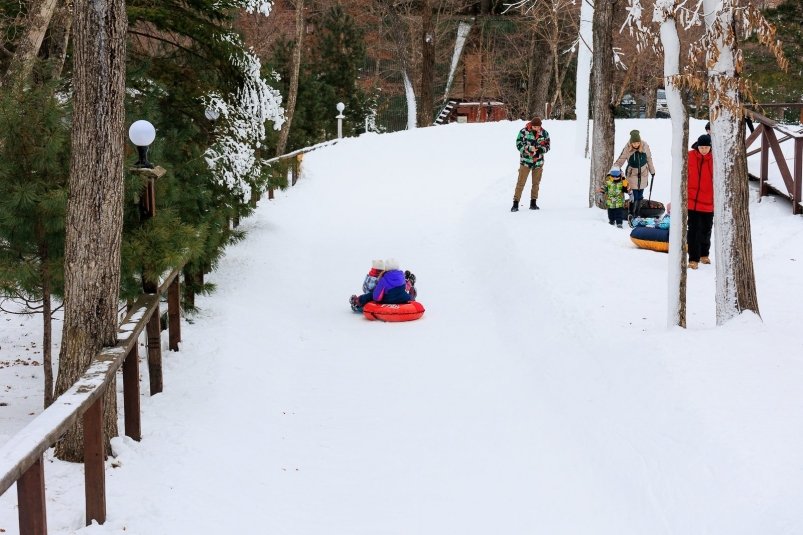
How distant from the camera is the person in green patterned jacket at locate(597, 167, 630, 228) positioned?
45.0 ft

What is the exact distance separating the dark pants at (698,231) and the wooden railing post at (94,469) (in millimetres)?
8261

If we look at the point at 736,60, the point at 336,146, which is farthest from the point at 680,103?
the point at 336,146

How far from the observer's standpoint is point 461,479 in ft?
21.8

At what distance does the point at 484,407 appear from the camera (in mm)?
8117

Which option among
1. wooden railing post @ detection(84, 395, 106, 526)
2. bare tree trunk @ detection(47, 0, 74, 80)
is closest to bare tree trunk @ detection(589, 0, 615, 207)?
bare tree trunk @ detection(47, 0, 74, 80)

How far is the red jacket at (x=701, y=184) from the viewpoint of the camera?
11188 millimetres

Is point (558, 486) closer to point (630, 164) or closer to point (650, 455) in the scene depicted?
point (650, 455)

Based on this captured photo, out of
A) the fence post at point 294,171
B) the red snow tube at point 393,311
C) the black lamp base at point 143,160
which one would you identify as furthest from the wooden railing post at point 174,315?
the fence post at point 294,171

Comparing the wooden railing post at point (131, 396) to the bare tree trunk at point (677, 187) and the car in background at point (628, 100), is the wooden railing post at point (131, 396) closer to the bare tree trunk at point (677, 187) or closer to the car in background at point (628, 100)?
the bare tree trunk at point (677, 187)

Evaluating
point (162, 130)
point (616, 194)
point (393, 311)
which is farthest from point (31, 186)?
point (616, 194)

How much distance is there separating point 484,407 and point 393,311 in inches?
118

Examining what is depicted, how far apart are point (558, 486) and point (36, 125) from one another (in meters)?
4.77

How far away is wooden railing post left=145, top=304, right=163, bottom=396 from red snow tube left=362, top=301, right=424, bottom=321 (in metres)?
3.32

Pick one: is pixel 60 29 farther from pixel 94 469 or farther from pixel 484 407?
pixel 94 469
